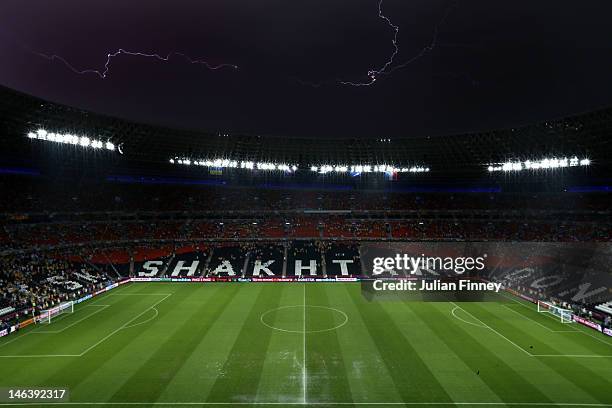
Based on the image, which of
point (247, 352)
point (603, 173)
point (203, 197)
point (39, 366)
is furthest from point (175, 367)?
point (603, 173)

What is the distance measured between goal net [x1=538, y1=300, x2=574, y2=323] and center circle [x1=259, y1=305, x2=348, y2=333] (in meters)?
18.3

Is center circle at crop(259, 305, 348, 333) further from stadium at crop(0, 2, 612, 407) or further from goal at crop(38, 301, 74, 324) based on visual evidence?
goal at crop(38, 301, 74, 324)

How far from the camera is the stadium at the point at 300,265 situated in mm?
22188

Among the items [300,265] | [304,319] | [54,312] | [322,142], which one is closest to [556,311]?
[304,319]

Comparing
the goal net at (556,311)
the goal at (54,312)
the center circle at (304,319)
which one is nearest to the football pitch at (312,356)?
the center circle at (304,319)

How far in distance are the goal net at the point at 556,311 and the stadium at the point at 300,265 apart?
0.36 meters

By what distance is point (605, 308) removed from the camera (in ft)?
116

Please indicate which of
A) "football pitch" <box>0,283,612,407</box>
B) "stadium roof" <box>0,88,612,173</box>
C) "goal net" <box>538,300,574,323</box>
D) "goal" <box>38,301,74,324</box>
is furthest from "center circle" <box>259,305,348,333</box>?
"stadium roof" <box>0,88,612,173</box>

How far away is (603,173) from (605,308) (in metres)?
35.4

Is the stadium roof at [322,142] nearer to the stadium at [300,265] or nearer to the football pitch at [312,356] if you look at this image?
the stadium at [300,265]

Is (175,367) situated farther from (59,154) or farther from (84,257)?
(59,154)

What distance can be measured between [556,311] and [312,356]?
24.5 meters

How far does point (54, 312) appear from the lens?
3531 cm

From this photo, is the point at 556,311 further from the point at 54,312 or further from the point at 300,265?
the point at 54,312
